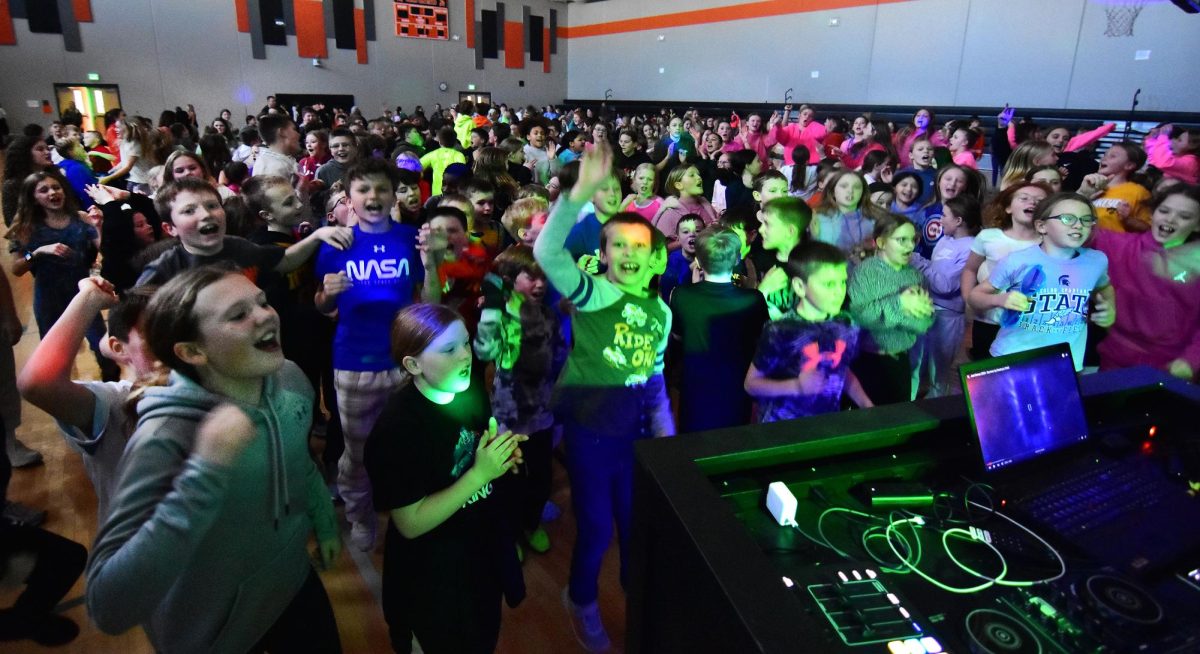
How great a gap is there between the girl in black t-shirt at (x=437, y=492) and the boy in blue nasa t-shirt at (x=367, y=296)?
0.89m

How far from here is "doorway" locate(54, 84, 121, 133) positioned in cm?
1368

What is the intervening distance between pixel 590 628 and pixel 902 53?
1340 centimetres

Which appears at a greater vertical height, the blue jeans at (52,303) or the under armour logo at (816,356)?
the under armour logo at (816,356)

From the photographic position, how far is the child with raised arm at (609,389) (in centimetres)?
211

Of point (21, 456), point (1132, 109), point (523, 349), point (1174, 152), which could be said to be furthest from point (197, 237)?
point (1132, 109)

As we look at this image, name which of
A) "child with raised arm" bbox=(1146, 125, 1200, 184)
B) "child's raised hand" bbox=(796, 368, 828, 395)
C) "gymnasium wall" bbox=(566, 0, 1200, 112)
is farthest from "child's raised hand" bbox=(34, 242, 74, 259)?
"gymnasium wall" bbox=(566, 0, 1200, 112)

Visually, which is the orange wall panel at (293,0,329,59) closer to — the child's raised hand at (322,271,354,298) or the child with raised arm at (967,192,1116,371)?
the child's raised hand at (322,271,354,298)

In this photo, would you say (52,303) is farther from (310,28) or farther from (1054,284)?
(310,28)

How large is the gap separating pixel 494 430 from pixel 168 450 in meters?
0.78

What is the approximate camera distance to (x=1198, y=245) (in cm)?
267

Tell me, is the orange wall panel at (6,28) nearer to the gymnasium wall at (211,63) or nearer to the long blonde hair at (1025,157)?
the gymnasium wall at (211,63)

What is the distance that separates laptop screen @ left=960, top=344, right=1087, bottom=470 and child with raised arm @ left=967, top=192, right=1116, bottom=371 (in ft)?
3.66

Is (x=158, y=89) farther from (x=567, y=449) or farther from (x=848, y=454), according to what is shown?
(x=848, y=454)

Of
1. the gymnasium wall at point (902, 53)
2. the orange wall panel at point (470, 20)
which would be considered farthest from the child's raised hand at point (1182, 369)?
the orange wall panel at point (470, 20)
